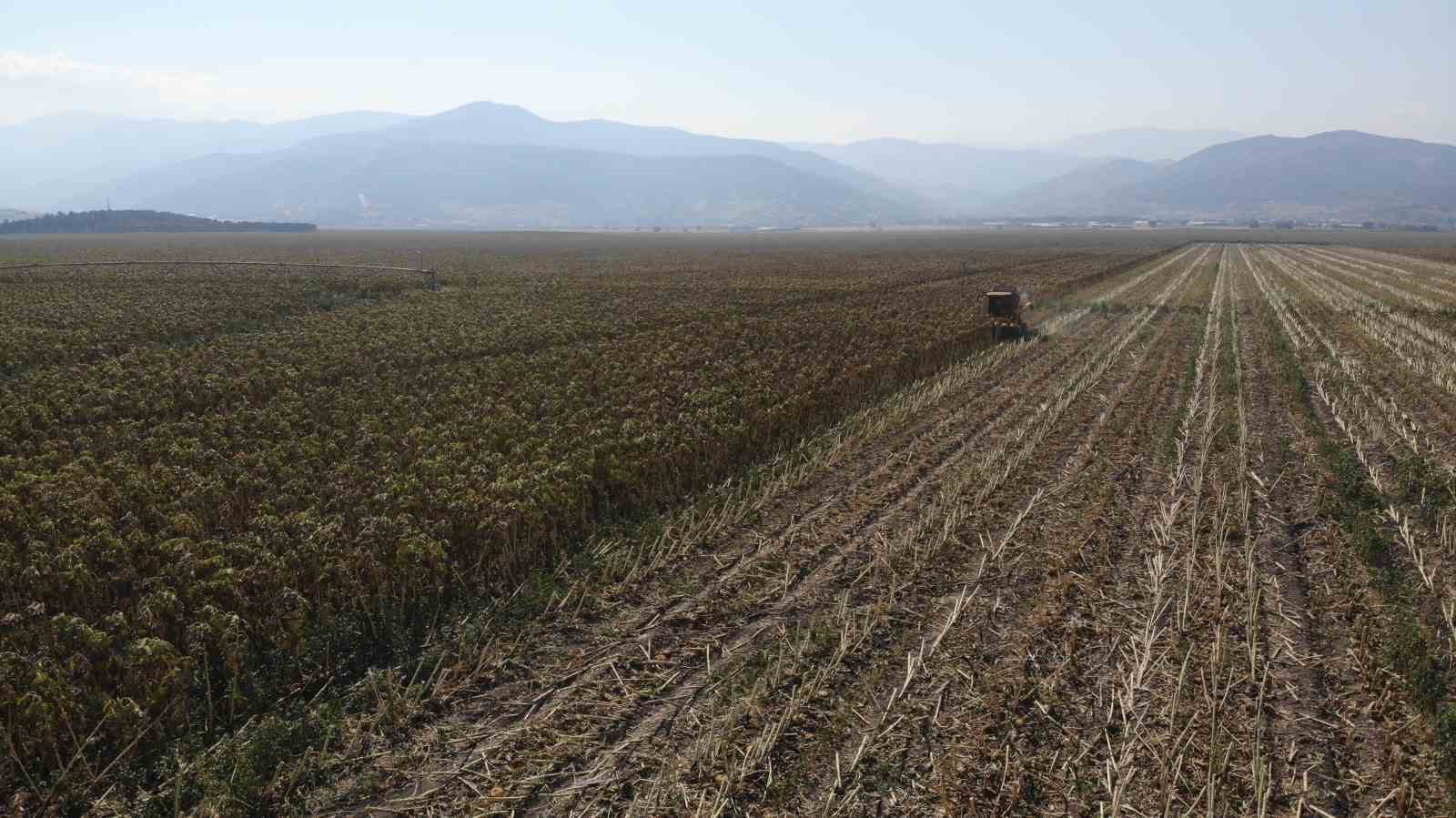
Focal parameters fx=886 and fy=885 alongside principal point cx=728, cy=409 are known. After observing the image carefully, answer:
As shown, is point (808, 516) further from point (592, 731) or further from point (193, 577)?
point (193, 577)

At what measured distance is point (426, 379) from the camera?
16.8m

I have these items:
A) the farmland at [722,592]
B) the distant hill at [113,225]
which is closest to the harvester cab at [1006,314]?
the farmland at [722,592]

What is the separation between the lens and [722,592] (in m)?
7.96

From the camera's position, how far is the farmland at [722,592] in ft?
17.4

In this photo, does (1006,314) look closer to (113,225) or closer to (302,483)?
(302,483)

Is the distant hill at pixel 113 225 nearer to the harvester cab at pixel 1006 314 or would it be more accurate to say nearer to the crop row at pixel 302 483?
the crop row at pixel 302 483

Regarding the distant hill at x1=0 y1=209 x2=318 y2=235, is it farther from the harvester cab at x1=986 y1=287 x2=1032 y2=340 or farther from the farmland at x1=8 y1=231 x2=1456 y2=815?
the harvester cab at x1=986 y1=287 x2=1032 y2=340

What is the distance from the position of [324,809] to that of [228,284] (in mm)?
41134

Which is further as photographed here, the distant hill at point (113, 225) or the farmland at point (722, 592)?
the distant hill at point (113, 225)

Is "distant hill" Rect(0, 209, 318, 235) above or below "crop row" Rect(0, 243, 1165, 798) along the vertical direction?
above

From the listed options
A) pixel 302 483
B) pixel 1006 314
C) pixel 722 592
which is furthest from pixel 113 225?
pixel 722 592

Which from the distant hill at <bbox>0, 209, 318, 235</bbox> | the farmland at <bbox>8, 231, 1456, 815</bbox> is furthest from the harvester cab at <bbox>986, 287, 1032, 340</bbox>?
the distant hill at <bbox>0, 209, 318, 235</bbox>

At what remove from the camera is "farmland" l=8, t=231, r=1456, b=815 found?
530cm

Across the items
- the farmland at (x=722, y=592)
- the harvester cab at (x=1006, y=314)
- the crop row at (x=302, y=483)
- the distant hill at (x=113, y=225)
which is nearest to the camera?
the farmland at (x=722, y=592)
